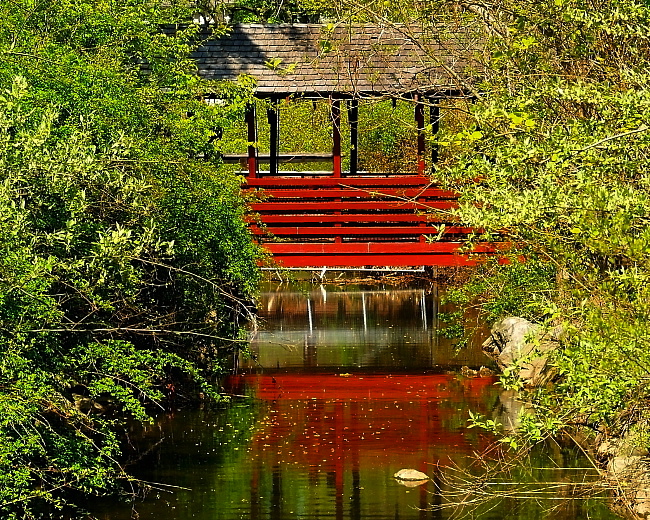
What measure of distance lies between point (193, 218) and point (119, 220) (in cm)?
178

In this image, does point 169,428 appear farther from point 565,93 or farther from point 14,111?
point 565,93

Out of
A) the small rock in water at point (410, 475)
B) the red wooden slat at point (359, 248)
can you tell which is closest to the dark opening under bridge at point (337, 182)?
the red wooden slat at point (359, 248)

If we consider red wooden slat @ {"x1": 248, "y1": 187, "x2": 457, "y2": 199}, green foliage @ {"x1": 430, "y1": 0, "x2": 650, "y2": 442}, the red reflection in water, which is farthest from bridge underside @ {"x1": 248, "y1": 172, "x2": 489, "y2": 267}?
green foliage @ {"x1": 430, "y1": 0, "x2": 650, "y2": 442}

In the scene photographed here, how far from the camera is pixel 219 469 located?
37.2 feet

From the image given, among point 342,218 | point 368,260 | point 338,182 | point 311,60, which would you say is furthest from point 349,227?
point 311,60

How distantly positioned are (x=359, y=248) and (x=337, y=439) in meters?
6.12

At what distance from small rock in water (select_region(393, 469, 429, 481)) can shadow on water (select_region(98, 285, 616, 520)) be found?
0.34ft

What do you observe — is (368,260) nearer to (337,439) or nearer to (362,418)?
(362,418)

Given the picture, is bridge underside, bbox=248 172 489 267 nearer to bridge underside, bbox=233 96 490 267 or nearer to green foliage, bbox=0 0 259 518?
bridge underside, bbox=233 96 490 267

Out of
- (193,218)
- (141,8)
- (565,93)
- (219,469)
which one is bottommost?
(219,469)

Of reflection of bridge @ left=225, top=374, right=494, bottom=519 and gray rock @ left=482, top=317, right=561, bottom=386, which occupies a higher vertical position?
gray rock @ left=482, top=317, right=561, bottom=386

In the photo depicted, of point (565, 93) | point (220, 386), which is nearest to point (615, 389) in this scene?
point (565, 93)

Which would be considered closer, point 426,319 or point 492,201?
point 492,201

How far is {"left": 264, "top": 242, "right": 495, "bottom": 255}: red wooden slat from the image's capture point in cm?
1786
